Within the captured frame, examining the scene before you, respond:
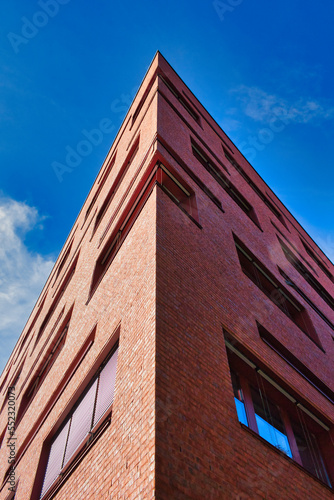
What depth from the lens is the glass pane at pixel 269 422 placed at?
22.5ft

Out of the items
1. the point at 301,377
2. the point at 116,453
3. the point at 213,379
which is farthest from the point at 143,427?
the point at 301,377

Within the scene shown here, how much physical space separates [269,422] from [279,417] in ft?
1.70

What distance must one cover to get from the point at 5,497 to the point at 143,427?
742 centimetres

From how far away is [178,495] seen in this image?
377 cm

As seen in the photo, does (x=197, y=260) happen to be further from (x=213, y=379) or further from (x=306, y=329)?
(x=306, y=329)

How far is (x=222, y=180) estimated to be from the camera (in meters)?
14.0

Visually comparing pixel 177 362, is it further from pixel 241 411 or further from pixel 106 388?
pixel 241 411

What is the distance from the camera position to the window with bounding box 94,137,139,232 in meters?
13.2

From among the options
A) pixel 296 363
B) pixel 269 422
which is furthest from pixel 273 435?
pixel 296 363

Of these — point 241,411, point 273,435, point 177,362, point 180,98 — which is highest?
point 180,98

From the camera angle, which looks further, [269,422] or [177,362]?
[269,422]

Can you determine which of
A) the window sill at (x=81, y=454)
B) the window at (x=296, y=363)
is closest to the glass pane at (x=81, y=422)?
the window sill at (x=81, y=454)

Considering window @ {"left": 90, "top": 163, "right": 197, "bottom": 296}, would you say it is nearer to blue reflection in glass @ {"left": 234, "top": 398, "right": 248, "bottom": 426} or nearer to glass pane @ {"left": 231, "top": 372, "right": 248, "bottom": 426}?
glass pane @ {"left": 231, "top": 372, "right": 248, "bottom": 426}

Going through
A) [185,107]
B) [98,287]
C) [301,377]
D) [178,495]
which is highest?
[185,107]
